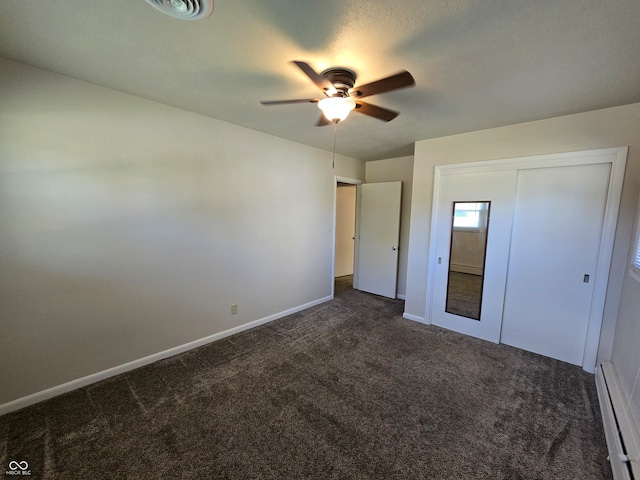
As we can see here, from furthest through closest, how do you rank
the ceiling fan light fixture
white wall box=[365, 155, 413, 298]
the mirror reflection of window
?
white wall box=[365, 155, 413, 298], the mirror reflection of window, the ceiling fan light fixture

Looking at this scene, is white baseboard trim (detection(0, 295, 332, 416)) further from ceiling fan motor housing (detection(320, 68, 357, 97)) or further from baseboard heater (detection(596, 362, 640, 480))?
baseboard heater (detection(596, 362, 640, 480))

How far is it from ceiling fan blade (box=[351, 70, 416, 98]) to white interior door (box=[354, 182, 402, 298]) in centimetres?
290

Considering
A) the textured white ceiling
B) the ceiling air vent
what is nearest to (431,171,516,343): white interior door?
the textured white ceiling

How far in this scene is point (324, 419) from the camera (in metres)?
1.87

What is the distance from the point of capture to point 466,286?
3244mm

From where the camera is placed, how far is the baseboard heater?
1.37m

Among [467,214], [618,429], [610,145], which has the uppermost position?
[610,145]

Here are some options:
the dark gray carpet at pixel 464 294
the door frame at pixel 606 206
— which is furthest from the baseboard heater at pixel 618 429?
the dark gray carpet at pixel 464 294

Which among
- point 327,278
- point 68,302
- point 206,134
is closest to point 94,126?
point 206,134

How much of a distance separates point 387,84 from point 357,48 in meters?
0.29

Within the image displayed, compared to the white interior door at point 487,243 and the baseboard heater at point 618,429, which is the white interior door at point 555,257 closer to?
the white interior door at point 487,243

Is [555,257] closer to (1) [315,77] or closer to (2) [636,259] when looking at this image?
(2) [636,259]

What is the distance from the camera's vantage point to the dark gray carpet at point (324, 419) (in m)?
1.53

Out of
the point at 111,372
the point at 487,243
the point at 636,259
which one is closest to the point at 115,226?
the point at 111,372
